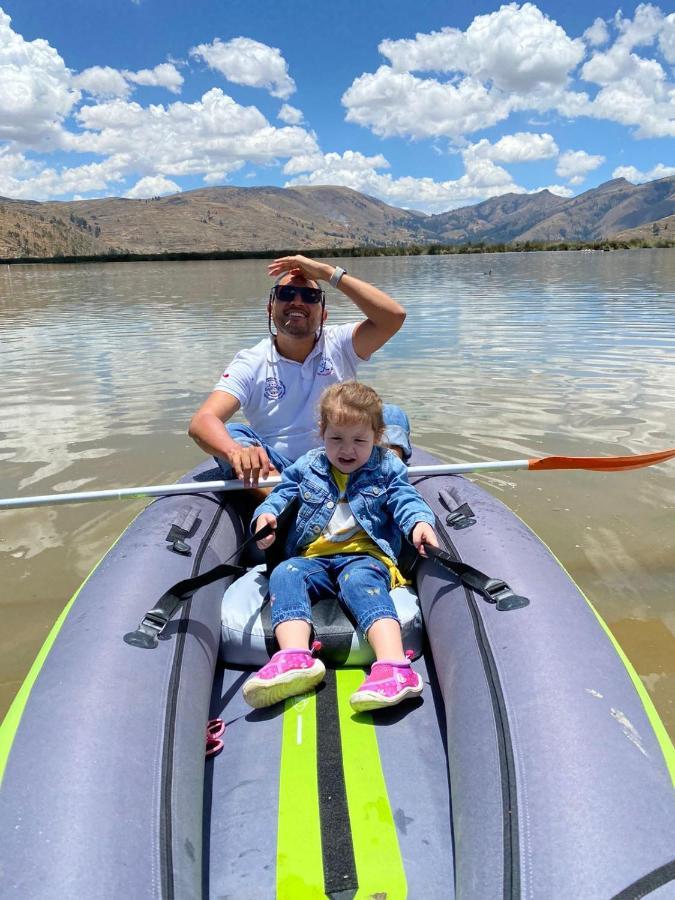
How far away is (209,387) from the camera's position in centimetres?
982

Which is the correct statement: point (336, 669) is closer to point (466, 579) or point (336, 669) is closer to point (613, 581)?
point (466, 579)

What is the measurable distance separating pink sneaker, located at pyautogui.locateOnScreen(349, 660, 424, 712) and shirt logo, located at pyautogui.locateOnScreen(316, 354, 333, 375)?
6.52ft

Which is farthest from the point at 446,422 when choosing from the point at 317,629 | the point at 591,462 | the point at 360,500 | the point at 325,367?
the point at 317,629

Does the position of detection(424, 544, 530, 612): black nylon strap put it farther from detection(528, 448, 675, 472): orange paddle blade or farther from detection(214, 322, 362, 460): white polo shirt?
detection(528, 448, 675, 472): orange paddle blade

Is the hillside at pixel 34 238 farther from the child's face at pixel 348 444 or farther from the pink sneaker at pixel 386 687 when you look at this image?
the pink sneaker at pixel 386 687

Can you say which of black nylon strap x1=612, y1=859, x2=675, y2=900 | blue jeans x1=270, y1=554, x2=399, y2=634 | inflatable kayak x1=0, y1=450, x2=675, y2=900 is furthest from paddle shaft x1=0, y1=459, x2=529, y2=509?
black nylon strap x1=612, y1=859, x2=675, y2=900

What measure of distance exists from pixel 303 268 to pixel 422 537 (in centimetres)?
181

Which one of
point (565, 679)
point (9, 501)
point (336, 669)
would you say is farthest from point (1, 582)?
point (565, 679)

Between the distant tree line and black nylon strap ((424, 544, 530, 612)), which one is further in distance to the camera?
the distant tree line

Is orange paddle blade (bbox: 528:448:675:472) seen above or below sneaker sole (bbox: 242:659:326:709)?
above

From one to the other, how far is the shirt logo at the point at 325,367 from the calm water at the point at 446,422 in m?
2.03

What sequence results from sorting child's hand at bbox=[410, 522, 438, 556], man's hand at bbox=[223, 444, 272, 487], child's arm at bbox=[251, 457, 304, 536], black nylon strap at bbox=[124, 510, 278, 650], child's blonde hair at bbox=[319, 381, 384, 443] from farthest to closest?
1. man's hand at bbox=[223, 444, 272, 487]
2. child's arm at bbox=[251, 457, 304, 536]
3. child's blonde hair at bbox=[319, 381, 384, 443]
4. child's hand at bbox=[410, 522, 438, 556]
5. black nylon strap at bbox=[124, 510, 278, 650]

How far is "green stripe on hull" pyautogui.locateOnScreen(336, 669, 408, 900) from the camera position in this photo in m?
1.86

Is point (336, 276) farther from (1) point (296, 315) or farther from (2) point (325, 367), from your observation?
(2) point (325, 367)
